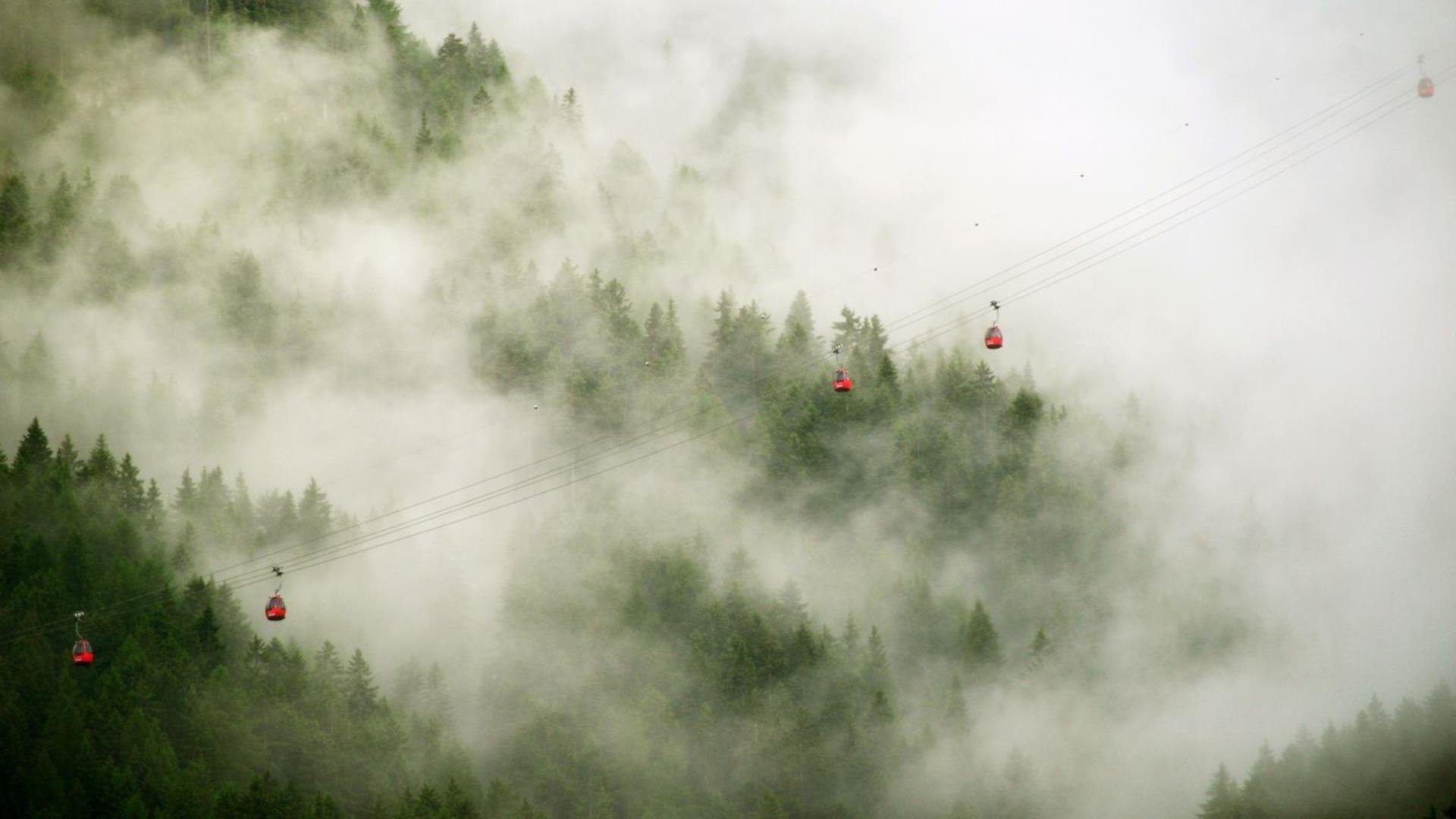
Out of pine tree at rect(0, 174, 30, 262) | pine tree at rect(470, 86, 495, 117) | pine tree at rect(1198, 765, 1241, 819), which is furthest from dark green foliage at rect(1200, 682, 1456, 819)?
pine tree at rect(470, 86, 495, 117)

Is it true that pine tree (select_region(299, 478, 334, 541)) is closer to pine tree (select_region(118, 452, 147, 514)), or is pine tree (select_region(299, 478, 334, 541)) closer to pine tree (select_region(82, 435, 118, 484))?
pine tree (select_region(118, 452, 147, 514))


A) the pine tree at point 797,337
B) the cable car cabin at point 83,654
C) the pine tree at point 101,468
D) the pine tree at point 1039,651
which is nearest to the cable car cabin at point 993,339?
the cable car cabin at point 83,654

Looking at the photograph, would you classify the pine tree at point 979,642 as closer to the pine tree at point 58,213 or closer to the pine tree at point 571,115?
the pine tree at point 58,213

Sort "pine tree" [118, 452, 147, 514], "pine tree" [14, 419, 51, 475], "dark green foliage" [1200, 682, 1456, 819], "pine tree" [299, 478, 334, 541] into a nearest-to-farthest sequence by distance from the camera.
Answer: "dark green foliage" [1200, 682, 1456, 819], "pine tree" [14, 419, 51, 475], "pine tree" [118, 452, 147, 514], "pine tree" [299, 478, 334, 541]

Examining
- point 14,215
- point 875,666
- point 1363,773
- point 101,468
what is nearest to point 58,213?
point 14,215

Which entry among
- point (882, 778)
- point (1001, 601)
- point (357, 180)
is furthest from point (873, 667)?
point (357, 180)

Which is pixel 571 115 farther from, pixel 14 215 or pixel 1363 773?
pixel 1363 773

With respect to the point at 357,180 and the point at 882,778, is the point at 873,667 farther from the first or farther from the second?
the point at 357,180

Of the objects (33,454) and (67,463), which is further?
(33,454)

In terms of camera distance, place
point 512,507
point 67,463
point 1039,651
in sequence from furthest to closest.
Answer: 1. point 512,507
2. point 1039,651
3. point 67,463
